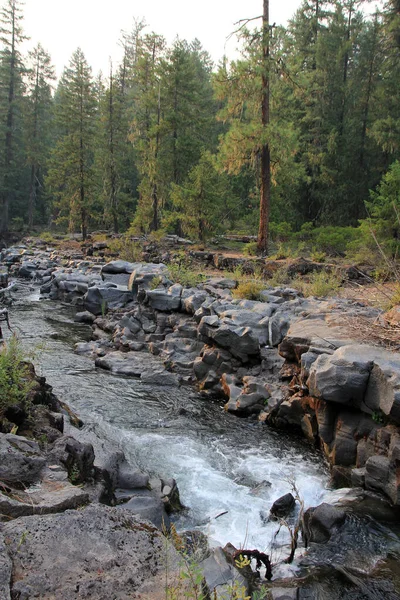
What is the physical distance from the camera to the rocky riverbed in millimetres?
4176

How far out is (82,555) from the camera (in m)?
2.88

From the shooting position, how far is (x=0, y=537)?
9.12 ft

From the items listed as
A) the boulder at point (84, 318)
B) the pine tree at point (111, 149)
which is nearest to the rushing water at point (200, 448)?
the boulder at point (84, 318)

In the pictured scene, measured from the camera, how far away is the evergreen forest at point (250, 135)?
1636cm

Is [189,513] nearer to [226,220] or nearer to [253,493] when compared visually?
[253,493]

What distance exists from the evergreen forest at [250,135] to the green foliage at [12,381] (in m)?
12.8

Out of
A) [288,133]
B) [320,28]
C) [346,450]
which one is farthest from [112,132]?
[346,450]

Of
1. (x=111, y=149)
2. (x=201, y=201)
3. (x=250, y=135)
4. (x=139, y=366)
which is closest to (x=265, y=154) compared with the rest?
(x=250, y=135)

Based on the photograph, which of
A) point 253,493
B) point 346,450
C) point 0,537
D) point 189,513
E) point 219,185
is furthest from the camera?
point 219,185

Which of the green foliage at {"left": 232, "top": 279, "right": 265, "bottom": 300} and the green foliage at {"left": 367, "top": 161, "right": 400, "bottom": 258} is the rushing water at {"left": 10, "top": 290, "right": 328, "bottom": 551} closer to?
the green foliage at {"left": 232, "top": 279, "right": 265, "bottom": 300}

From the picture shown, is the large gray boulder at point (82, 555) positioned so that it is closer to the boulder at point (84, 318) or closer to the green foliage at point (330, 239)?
the boulder at point (84, 318)

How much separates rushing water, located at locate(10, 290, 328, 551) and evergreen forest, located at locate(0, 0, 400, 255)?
10.0 metres

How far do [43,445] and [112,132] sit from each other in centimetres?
3099

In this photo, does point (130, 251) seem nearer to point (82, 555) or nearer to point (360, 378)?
point (360, 378)
